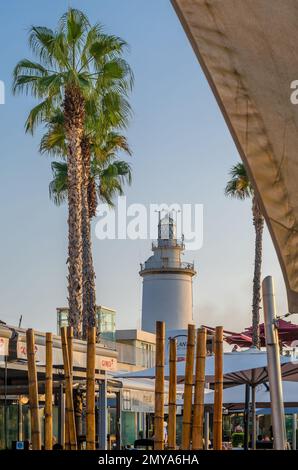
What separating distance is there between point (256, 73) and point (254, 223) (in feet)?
117

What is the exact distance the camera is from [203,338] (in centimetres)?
730

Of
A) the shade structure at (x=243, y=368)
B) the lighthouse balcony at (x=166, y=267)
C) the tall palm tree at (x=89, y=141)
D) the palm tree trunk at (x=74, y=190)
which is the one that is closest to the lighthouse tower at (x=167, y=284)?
the lighthouse balcony at (x=166, y=267)

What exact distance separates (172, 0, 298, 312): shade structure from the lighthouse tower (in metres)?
66.5

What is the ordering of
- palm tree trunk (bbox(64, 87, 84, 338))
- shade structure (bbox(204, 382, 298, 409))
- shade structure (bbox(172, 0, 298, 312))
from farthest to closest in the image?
palm tree trunk (bbox(64, 87, 84, 338)) → shade structure (bbox(204, 382, 298, 409)) → shade structure (bbox(172, 0, 298, 312))

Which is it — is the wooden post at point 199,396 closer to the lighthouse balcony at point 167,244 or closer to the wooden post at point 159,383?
the wooden post at point 159,383

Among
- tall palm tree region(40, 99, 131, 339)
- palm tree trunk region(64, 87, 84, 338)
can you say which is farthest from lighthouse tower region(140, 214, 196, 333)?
palm tree trunk region(64, 87, 84, 338)

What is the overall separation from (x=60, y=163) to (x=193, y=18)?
2727cm

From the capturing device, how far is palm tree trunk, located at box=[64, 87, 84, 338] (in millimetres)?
23484

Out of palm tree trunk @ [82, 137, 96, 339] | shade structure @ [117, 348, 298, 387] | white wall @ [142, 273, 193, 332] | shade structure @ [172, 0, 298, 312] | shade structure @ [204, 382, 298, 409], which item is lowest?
shade structure @ [204, 382, 298, 409]

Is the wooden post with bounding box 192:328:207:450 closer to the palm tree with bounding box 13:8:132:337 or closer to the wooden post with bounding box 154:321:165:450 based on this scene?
the wooden post with bounding box 154:321:165:450

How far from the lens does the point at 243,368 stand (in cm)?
1550

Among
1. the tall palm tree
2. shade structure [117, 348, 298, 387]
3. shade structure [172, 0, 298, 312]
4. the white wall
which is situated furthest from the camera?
the white wall

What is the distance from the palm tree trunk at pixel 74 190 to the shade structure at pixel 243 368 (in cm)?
709

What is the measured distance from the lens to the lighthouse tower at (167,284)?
71.6 meters
